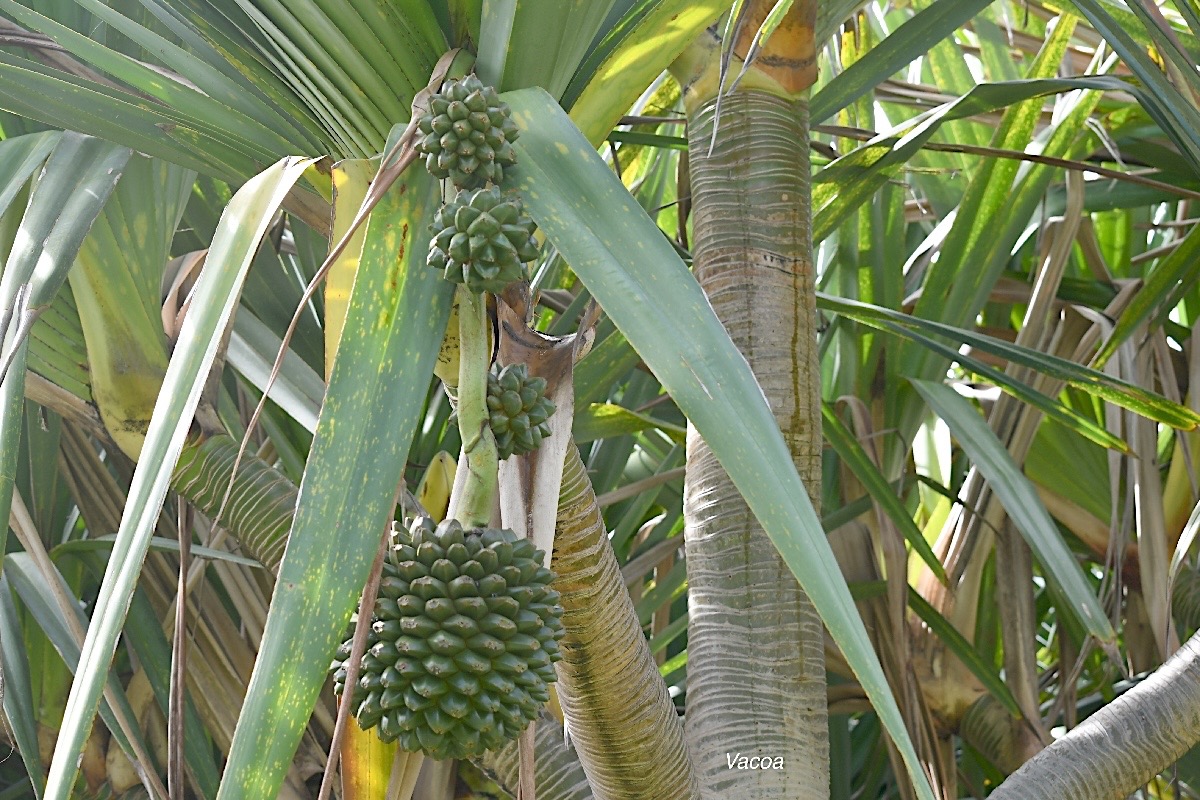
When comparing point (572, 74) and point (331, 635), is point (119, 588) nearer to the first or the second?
point (331, 635)

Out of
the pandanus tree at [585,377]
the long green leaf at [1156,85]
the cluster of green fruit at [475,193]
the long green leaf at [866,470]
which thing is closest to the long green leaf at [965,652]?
the pandanus tree at [585,377]

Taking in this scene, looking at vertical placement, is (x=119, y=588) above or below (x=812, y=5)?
below

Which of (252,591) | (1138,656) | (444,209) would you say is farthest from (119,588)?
(1138,656)

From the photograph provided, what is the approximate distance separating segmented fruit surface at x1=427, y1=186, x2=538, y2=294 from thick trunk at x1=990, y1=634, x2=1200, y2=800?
0.55 meters

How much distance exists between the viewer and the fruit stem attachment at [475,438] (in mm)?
429

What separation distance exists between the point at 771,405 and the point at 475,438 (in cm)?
43

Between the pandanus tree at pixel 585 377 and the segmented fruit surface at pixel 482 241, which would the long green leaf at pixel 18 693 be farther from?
the segmented fruit surface at pixel 482 241

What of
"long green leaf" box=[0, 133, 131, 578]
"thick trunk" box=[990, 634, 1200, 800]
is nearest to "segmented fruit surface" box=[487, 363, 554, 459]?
"long green leaf" box=[0, 133, 131, 578]

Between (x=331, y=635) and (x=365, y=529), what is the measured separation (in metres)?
0.04

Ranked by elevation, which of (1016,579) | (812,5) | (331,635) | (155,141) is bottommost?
(331,635)

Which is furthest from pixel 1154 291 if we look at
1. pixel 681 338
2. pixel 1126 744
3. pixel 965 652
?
pixel 681 338

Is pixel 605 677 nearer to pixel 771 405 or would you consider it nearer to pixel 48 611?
pixel 771 405

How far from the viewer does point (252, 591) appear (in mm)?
1179

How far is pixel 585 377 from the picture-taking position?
1020mm
